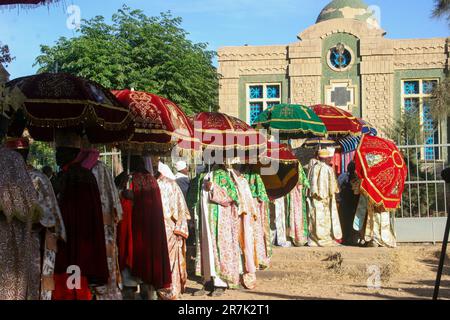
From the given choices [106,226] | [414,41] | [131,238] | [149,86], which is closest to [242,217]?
[131,238]

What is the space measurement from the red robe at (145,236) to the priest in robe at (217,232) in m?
1.56

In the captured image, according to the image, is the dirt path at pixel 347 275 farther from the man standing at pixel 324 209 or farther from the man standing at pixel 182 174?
the man standing at pixel 182 174

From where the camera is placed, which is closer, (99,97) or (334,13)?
(99,97)

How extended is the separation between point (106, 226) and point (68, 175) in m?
0.68

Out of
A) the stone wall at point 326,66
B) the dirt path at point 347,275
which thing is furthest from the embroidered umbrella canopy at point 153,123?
the stone wall at point 326,66

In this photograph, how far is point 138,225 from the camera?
7.24m

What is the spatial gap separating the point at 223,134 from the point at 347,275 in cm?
322

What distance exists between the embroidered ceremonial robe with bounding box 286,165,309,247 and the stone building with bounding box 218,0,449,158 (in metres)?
12.8

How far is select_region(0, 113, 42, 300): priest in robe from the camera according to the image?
4992 millimetres

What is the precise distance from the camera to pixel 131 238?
23.6ft

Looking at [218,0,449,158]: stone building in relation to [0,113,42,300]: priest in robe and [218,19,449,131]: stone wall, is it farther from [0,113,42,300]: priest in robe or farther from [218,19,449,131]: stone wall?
[0,113,42,300]: priest in robe

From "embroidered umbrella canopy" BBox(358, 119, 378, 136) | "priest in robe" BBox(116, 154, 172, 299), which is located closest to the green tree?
"embroidered umbrella canopy" BBox(358, 119, 378, 136)

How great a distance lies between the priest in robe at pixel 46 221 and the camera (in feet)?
17.5
